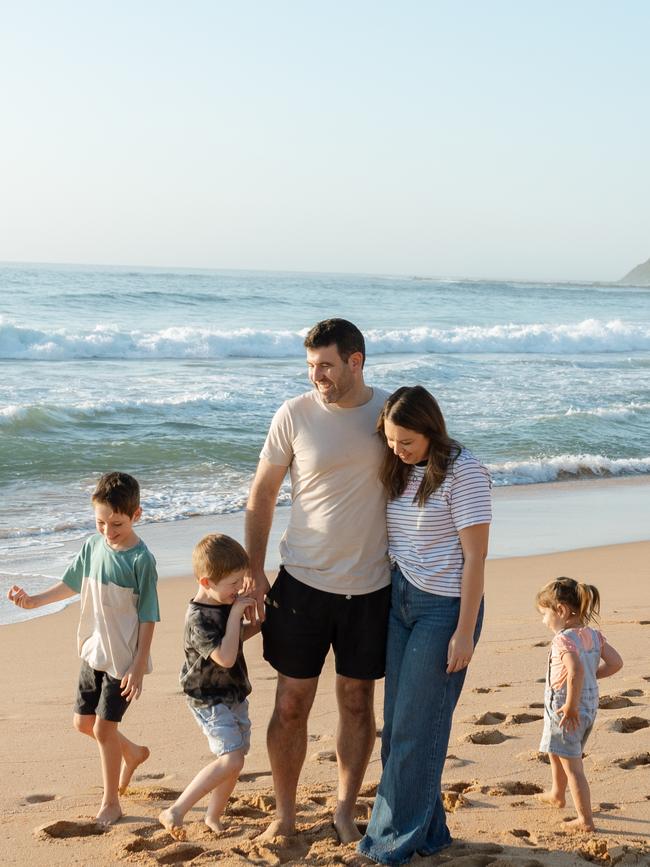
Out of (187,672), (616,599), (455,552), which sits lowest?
(616,599)

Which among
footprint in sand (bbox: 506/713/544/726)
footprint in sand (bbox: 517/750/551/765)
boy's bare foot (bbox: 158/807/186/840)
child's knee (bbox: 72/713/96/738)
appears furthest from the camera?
footprint in sand (bbox: 506/713/544/726)

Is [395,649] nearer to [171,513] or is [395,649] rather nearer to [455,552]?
[455,552]

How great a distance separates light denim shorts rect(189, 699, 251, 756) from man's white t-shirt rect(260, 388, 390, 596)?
583 millimetres

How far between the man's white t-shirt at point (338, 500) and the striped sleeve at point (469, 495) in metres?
→ 0.34

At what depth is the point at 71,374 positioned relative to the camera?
69.6ft

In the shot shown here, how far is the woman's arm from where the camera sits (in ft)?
11.1

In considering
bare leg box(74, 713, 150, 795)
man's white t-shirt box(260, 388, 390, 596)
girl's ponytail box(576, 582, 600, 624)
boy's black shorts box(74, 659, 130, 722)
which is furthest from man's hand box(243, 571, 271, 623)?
girl's ponytail box(576, 582, 600, 624)

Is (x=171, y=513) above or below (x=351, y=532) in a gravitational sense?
below

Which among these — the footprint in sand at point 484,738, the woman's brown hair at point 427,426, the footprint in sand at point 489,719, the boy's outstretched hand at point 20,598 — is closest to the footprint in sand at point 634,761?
the footprint in sand at point 484,738

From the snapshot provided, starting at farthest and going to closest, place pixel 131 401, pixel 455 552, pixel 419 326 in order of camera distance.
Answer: pixel 419 326 < pixel 131 401 < pixel 455 552

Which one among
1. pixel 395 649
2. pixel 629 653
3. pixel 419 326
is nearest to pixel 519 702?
pixel 629 653

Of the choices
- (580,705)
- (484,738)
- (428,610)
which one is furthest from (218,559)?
(484,738)

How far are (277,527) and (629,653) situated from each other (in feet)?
14.0

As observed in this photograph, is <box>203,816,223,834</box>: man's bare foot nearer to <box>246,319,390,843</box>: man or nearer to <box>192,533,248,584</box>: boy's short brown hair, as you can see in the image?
<box>246,319,390,843</box>: man
